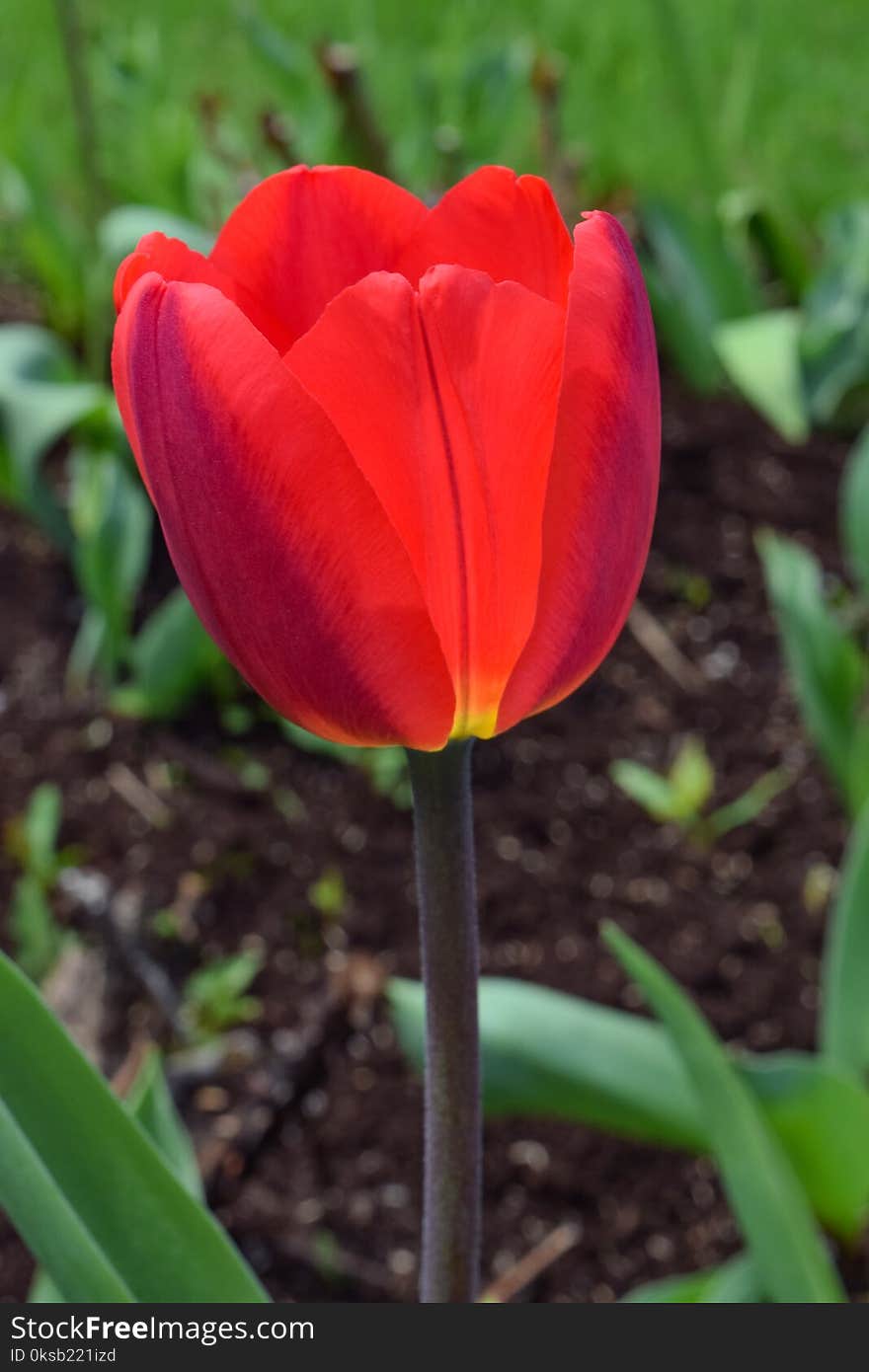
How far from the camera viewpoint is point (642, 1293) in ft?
3.92

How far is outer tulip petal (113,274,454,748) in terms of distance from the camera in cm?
49

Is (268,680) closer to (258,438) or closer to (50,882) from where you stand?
(258,438)

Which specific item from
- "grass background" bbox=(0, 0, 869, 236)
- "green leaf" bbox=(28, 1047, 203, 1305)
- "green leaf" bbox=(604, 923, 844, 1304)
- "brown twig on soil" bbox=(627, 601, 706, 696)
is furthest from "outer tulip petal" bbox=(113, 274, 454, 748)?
"grass background" bbox=(0, 0, 869, 236)

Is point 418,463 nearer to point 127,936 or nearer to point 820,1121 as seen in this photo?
point 820,1121

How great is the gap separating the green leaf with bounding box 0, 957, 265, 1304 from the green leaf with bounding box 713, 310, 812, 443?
160 centimetres

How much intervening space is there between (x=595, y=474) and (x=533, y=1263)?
105 cm

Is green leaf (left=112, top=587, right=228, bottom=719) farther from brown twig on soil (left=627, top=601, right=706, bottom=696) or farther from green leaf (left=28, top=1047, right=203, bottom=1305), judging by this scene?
green leaf (left=28, top=1047, right=203, bottom=1305)

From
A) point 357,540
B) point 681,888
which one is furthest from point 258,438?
point 681,888

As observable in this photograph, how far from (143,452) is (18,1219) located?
297 mm

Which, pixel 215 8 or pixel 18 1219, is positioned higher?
pixel 18 1219

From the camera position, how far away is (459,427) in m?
0.51

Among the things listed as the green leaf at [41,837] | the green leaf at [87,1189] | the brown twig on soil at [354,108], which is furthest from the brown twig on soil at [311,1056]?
the brown twig on soil at [354,108]

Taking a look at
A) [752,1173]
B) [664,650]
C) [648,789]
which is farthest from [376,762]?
[752,1173]

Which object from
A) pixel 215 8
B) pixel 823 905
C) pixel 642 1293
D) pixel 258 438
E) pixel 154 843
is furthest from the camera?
pixel 215 8
